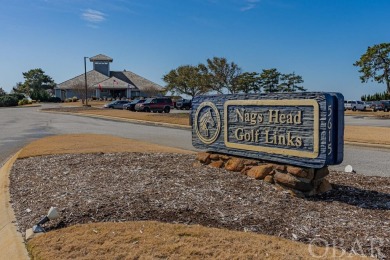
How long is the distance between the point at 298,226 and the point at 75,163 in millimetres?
5992

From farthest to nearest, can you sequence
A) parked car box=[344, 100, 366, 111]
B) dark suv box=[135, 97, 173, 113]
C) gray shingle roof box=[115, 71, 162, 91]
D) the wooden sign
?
gray shingle roof box=[115, 71, 162, 91]
parked car box=[344, 100, 366, 111]
dark suv box=[135, 97, 173, 113]
the wooden sign

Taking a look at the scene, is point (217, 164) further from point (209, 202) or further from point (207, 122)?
point (209, 202)

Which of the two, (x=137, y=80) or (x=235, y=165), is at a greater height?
(x=137, y=80)

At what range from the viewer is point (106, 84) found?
7962 cm

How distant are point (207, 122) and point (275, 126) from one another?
71.6 inches

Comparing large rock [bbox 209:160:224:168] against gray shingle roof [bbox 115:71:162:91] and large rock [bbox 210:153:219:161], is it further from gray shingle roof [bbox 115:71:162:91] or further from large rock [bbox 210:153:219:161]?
gray shingle roof [bbox 115:71:162:91]

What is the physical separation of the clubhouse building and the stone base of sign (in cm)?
7121

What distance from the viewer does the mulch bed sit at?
4.76 metres

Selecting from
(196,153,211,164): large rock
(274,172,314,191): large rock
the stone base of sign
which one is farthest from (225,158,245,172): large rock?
(274,172,314,191): large rock

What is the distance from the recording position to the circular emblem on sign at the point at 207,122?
307 inches

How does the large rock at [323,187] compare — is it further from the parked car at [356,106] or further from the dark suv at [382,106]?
the parked car at [356,106]

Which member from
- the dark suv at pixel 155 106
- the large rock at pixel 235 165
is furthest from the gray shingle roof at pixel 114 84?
the large rock at pixel 235 165

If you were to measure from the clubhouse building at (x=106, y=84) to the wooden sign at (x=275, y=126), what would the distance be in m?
70.2

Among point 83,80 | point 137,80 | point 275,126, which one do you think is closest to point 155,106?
point 275,126
